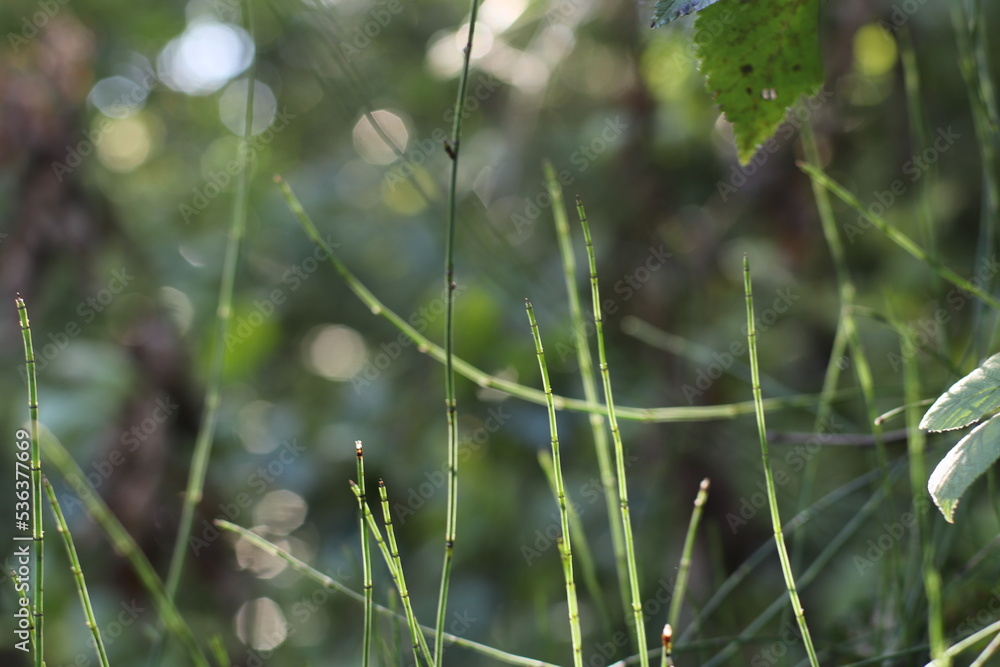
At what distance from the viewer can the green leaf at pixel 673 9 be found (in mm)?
347

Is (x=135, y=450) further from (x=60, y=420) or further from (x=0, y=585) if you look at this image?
(x=0, y=585)

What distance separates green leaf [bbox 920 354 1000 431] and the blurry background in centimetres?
64

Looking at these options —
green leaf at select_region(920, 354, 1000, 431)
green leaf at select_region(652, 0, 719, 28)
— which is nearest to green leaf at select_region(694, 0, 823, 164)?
green leaf at select_region(652, 0, 719, 28)

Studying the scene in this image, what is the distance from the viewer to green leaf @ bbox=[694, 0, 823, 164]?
397mm

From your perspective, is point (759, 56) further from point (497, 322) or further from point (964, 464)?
point (497, 322)

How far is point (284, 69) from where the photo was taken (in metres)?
2.08

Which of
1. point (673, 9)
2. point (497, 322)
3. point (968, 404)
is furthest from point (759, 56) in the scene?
point (497, 322)

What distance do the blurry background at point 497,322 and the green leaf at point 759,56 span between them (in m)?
0.53

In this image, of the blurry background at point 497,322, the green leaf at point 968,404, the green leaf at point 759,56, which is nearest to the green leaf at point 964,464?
the green leaf at point 968,404

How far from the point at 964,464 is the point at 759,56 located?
0.23 metres

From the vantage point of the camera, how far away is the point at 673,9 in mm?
355

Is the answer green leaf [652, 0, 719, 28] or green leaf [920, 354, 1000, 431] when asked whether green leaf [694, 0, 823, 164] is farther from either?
green leaf [920, 354, 1000, 431]

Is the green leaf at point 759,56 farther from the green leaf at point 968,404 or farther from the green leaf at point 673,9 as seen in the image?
the green leaf at point 968,404

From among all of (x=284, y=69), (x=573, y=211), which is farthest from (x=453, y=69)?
(x=284, y=69)
